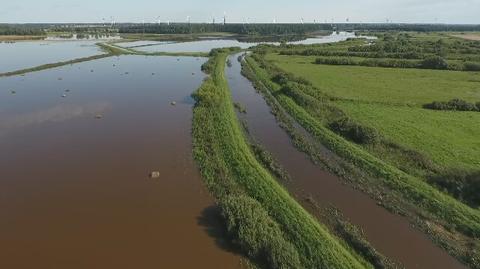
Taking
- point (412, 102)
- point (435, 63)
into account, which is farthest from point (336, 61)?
point (412, 102)

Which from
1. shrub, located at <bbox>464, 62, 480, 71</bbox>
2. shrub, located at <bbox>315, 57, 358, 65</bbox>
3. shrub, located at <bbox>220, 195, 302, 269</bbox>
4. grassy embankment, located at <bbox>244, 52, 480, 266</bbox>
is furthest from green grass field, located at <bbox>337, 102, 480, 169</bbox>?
shrub, located at <bbox>315, 57, 358, 65</bbox>

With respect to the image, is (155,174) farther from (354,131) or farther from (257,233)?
(354,131)

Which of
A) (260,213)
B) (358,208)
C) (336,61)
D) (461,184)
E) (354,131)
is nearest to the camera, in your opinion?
(260,213)

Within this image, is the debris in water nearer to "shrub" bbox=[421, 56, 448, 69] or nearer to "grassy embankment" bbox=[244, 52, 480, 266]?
"grassy embankment" bbox=[244, 52, 480, 266]

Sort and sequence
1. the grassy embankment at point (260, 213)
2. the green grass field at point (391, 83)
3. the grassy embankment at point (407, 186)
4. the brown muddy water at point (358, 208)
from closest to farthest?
the grassy embankment at point (260, 213), the brown muddy water at point (358, 208), the grassy embankment at point (407, 186), the green grass field at point (391, 83)

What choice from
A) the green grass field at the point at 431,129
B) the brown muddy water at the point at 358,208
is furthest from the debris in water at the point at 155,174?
the green grass field at the point at 431,129

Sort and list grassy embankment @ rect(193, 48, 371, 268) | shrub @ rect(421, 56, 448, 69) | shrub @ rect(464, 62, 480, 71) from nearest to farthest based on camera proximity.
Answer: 1. grassy embankment @ rect(193, 48, 371, 268)
2. shrub @ rect(464, 62, 480, 71)
3. shrub @ rect(421, 56, 448, 69)

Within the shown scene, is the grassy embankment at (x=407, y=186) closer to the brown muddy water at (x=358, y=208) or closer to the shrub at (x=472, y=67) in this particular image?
the brown muddy water at (x=358, y=208)
